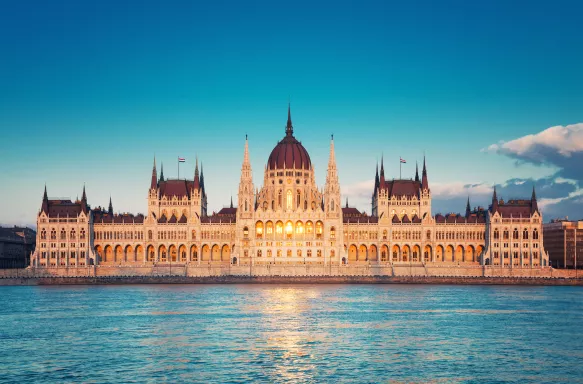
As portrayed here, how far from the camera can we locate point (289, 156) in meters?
166

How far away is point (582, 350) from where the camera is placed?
5469 centimetres

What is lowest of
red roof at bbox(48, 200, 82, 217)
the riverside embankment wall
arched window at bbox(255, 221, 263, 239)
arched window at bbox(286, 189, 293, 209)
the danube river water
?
the danube river water

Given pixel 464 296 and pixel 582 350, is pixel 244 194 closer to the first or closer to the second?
pixel 464 296

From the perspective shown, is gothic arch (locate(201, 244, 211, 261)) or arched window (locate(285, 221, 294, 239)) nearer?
arched window (locate(285, 221, 294, 239))

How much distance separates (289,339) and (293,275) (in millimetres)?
85064

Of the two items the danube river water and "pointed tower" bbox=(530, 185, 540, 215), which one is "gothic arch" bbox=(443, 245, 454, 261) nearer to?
"pointed tower" bbox=(530, 185, 540, 215)

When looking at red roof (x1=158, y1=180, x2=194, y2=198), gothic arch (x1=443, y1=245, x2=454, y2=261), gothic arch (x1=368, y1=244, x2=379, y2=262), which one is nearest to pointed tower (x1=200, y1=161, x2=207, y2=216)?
red roof (x1=158, y1=180, x2=194, y2=198)

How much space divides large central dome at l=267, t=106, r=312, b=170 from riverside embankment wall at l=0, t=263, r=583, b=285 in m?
26.4

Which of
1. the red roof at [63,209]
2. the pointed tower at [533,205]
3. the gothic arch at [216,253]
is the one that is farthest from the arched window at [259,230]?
the pointed tower at [533,205]

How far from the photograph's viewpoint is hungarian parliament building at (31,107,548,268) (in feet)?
507

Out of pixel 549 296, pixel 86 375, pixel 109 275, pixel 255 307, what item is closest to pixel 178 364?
pixel 86 375

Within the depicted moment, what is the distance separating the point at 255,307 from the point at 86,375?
4061cm

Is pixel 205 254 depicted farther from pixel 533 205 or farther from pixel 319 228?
pixel 533 205

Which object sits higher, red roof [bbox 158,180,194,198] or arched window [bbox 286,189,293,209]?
red roof [bbox 158,180,194,198]
